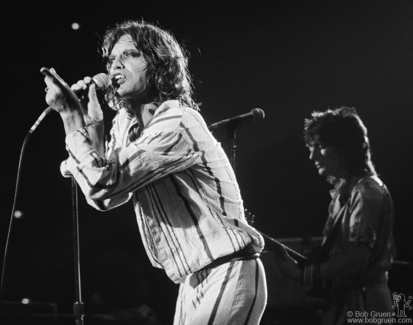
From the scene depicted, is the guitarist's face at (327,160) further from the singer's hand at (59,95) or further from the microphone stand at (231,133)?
the singer's hand at (59,95)

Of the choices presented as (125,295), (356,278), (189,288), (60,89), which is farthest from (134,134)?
(125,295)

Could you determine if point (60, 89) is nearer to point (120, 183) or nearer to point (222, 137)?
point (120, 183)

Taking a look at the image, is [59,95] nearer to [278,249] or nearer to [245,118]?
[245,118]

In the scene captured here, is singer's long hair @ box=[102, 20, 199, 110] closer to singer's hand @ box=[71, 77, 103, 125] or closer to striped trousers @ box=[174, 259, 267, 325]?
singer's hand @ box=[71, 77, 103, 125]

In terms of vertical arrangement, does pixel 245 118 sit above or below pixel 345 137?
above

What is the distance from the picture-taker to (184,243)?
1.74m

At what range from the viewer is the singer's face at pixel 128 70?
2.00 metres

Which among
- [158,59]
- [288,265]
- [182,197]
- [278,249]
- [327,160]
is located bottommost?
[288,265]

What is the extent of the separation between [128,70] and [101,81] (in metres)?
0.14

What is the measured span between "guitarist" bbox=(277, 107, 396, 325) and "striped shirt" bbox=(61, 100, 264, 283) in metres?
1.78

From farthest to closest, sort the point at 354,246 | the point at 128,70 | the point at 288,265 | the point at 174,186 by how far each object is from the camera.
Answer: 1. the point at 288,265
2. the point at 354,246
3. the point at 128,70
4. the point at 174,186

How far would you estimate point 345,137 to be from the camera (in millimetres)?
4043

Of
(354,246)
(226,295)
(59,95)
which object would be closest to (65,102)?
(59,95)

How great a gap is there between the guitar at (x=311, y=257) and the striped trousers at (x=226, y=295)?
169cm
